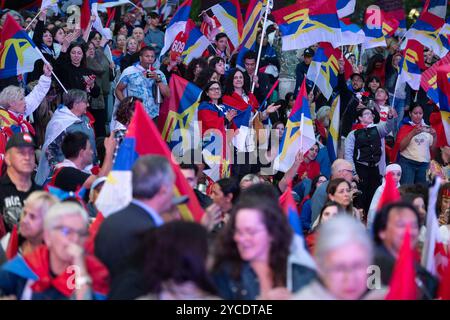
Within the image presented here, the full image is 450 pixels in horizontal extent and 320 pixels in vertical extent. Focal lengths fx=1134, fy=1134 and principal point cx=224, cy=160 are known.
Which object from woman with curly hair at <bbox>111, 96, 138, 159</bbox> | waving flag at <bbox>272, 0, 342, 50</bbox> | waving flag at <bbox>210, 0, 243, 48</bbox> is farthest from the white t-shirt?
woman with curly hair at <bbox>111, 96, 138, 159</bbox>

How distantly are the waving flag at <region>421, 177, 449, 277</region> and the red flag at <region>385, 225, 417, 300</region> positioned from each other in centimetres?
93

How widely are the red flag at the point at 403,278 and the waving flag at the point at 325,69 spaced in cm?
1018

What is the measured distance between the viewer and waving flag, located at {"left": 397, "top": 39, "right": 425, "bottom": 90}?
16828 mm

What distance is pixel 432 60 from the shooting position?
19.4 metres

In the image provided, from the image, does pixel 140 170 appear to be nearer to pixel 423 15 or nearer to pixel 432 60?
pixel 423 15

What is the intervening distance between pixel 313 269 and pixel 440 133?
8.43 metres

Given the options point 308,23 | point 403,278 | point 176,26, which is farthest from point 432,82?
point 403,278

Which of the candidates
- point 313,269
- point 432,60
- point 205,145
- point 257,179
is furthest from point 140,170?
point 432,60

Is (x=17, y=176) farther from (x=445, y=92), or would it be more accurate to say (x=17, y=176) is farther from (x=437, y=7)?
(x=437, y=7)

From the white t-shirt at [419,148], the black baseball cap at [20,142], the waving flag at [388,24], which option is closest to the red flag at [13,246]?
the black baseball cap at [20,142]

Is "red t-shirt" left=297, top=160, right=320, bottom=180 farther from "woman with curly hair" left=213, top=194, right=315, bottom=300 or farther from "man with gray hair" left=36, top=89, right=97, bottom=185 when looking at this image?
"woman with curly hair" left=213, top=194, right=315, bottom=300

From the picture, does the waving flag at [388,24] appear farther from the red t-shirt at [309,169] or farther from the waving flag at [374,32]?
the red t-shirt at [309,169]

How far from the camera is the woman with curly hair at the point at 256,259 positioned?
6.35m

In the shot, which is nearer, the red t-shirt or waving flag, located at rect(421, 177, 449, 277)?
waving flag, located at rect(421, 177, 449, 277)
